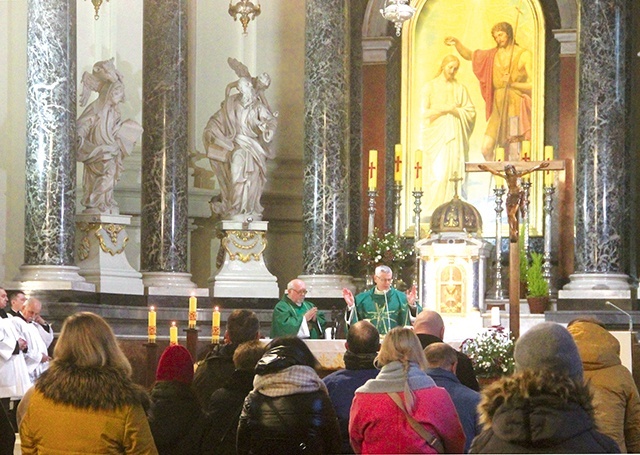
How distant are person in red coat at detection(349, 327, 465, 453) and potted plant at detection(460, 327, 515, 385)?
521 cm

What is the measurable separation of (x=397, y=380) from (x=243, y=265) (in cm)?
1086

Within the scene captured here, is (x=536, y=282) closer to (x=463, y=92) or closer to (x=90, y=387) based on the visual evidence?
(x=463, y=92)

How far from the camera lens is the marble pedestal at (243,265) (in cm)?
1664

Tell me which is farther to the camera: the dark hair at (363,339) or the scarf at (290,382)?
the dark hair at (363,339)

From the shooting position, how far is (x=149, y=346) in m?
11.0

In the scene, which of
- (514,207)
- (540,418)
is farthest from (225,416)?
(514,207)

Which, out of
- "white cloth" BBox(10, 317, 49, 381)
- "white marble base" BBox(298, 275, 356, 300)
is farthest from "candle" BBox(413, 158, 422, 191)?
"white cloth" BBox(10, 317, 49, 381)

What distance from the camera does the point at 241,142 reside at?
16.9m

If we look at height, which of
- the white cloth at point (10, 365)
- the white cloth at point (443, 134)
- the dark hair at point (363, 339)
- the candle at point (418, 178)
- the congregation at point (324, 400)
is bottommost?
the white cloth at point (10, 365)

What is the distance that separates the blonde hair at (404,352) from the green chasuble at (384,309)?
23.3ft

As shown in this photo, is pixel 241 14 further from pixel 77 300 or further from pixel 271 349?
pixel 271 349

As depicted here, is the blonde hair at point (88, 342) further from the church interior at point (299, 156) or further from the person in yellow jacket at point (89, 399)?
the church interior at point (299, 156)

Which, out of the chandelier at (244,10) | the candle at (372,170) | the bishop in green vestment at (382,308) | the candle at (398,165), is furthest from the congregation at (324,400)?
the chandelier at (244,10)

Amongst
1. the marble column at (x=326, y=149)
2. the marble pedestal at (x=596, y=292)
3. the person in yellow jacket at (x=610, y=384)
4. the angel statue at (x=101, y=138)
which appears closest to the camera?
the person in yellow jacket at (x=610, y=384)
